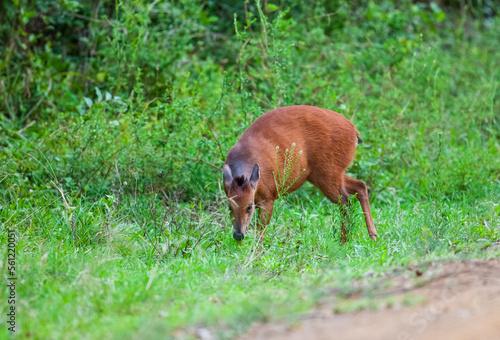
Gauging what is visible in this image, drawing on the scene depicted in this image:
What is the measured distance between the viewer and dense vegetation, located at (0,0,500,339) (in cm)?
378

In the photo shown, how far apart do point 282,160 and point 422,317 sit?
9.46 feet

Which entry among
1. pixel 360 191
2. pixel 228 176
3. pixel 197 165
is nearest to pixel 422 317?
pixel 228 176

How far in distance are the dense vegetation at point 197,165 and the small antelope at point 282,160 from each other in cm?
18

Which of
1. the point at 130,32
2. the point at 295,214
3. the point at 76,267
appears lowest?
the point at 295,214

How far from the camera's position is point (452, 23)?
12773mm

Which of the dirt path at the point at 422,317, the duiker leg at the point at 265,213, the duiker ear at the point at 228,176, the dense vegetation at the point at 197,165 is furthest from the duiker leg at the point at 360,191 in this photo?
the dirt path at the point at 422,317

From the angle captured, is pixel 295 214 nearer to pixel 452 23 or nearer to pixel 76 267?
pixel 76 267

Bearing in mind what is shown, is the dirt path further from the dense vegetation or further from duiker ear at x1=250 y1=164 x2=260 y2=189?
duiker ear at x1=250 y1=164 x2=260 y2=189

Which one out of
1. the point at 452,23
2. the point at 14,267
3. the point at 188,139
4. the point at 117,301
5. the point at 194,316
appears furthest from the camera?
the point at 452,23

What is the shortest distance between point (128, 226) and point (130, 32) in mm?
3422

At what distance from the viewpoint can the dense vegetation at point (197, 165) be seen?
12.4ft

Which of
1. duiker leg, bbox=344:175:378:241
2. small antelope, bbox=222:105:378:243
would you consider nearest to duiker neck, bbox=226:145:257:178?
small antelope, bbox=222:105:378:243

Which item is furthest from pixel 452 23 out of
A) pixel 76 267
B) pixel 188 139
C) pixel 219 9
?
pixel 76 267

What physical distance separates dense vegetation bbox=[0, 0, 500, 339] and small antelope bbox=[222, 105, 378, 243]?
18 cm
